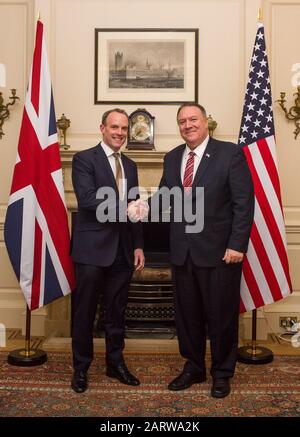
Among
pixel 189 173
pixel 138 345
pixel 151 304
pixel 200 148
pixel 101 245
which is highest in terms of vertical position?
pixel 200 148

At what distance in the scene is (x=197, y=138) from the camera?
2.65 meters

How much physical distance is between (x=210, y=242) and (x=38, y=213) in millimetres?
1140

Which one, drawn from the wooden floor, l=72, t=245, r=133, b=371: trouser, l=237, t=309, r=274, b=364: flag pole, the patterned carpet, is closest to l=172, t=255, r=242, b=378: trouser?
the patterned carpet

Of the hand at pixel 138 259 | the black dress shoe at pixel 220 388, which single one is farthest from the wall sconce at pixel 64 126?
the black dress shoe at pixel 220 388

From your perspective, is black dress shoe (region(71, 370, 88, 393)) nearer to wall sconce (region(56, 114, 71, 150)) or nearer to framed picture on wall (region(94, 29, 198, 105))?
wall sconce (region(56, 114, 71, 150))

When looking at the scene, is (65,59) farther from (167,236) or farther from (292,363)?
(292,363)

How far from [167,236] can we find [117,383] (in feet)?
4.91

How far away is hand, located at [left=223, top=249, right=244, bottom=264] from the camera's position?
2572 mm

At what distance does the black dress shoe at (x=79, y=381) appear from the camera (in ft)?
8.82

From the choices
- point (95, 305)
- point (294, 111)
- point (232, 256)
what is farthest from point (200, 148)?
point (294, 111)

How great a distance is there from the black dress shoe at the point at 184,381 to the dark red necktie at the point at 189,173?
1020 mm

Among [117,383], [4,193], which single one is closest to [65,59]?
[4,193]

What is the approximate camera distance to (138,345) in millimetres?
3574

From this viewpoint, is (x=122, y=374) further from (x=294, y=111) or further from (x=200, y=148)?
(x=294, y=111)
